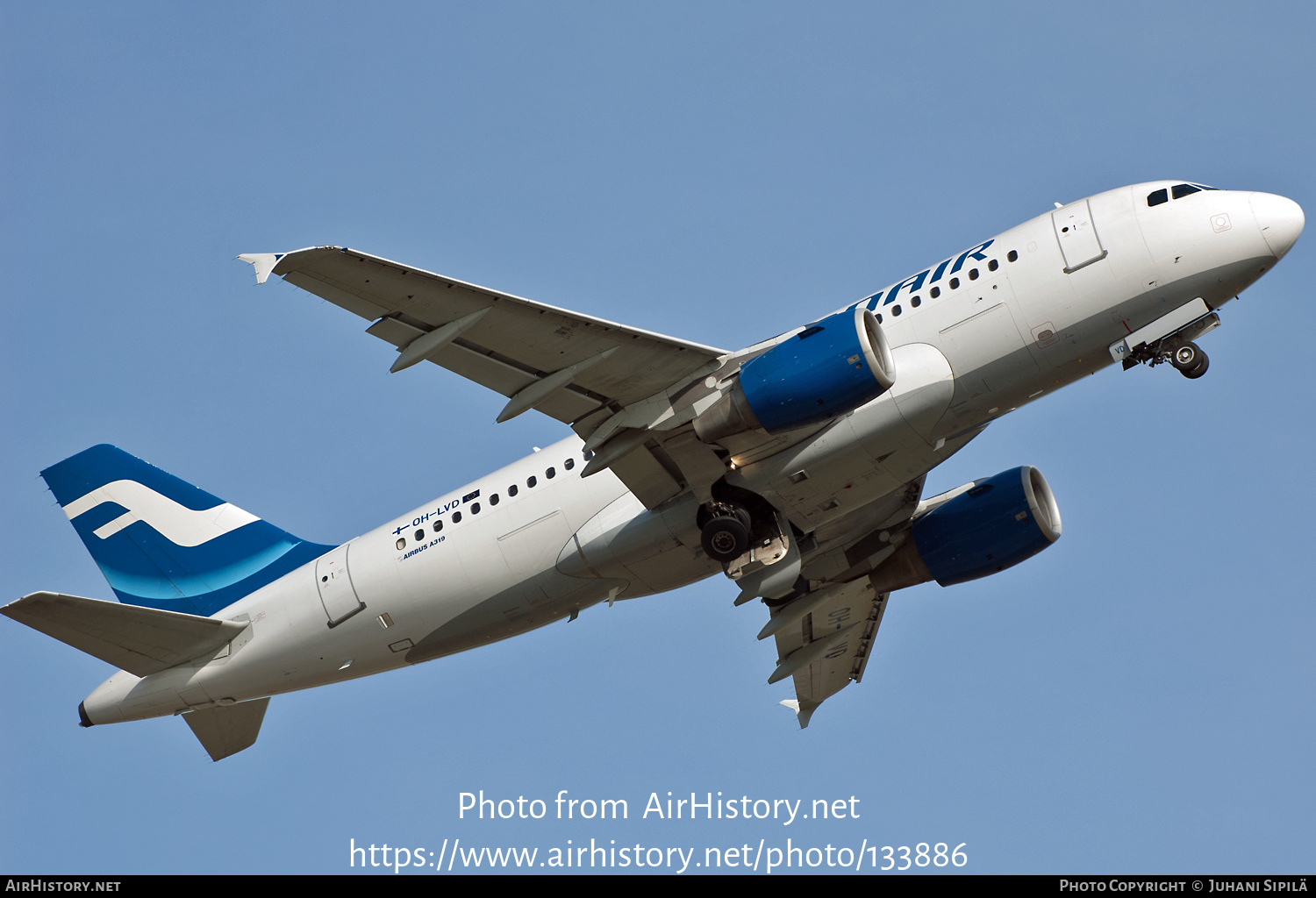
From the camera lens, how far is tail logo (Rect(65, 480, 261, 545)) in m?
33.7

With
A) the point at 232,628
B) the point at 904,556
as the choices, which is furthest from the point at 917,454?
the point at 232,628

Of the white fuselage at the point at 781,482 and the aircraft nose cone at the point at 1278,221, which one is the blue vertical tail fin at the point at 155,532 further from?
the aircraft nose cone at the point at 1278,221

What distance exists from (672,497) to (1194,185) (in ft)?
41.2

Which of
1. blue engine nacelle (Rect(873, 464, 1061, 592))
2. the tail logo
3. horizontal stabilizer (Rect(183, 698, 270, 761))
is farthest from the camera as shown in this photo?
the tail logo

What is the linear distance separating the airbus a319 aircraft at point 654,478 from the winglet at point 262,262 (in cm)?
11

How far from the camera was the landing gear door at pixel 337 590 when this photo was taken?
100 feet

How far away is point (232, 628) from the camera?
31297 mm

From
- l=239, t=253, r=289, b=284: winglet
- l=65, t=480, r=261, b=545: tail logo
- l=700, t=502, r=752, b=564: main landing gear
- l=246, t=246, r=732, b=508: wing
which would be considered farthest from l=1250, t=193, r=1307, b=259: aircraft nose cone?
l=65, t=480, r=261, b=545: tail logo

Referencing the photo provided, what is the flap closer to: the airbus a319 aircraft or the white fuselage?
the airbus a319 aircraft

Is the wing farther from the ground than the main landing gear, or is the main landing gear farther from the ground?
the wing

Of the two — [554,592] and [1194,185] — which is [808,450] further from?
[1194,185]

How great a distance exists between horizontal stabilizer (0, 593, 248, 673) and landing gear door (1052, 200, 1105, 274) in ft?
66.4

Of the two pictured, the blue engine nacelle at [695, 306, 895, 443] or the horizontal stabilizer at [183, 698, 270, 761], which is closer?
the blue engine nacelle at [695, 306, 895, 443]

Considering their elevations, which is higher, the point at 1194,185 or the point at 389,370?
the point at 1194,185
